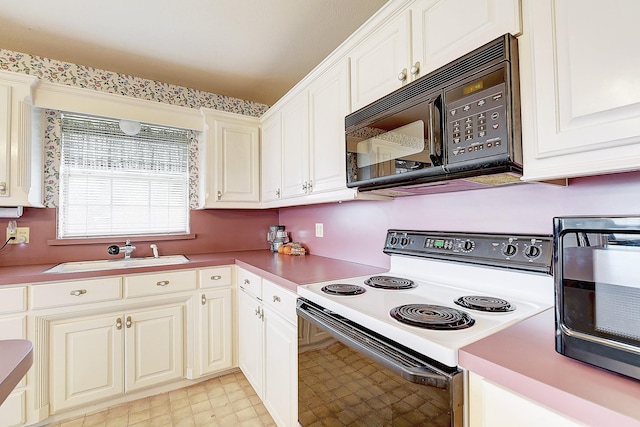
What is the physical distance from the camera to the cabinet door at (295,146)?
1.93m

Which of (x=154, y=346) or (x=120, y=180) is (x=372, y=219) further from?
(x=120, y=180)

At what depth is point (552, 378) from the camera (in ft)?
1.89

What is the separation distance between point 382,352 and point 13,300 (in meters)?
2.00

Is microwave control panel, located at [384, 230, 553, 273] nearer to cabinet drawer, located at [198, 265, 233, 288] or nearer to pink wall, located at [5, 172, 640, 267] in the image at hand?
pink wall, located at [5, 172, 640, 267]

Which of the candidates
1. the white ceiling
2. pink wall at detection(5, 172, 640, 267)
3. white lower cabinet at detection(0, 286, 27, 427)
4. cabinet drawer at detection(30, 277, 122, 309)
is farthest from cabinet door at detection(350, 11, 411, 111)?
white lower cabinet at detection(0, 286, 27, 427)

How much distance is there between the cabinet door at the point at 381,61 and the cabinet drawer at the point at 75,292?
1.82 m

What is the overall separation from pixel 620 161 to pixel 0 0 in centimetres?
276

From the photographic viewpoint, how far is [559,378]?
0.57 meters

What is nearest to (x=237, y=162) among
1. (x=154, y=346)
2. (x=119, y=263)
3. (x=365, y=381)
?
(x=119, y=263)

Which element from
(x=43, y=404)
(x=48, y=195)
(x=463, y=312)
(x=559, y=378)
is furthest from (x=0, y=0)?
(x=559, y=378)

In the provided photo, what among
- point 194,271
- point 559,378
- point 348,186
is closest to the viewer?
point 559,378

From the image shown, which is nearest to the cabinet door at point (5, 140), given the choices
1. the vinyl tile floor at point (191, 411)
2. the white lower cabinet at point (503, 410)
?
the vinyl tile floor at point (191, 411)

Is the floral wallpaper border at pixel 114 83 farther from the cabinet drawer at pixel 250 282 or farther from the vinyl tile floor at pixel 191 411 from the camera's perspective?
the vinyl tile floor at pixel 191 411

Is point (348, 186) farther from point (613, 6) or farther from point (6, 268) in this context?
point (6, 268)
